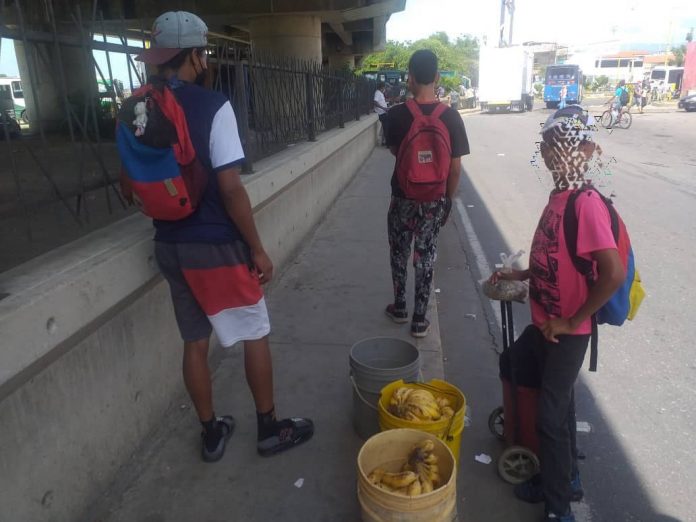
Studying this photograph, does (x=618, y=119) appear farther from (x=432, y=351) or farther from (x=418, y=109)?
(x=432, y=351)

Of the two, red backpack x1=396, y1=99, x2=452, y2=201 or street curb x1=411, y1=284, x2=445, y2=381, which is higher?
red backpack x1=396, y1=99, x2=452, y2=201

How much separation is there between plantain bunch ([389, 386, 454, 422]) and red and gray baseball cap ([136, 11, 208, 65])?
1789 millimetres

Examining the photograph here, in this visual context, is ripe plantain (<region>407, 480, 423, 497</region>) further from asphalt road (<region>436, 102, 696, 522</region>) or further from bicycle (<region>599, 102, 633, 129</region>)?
bicycle (<region>599, 102, 633, 129</region>)

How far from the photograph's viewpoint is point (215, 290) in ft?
7.98

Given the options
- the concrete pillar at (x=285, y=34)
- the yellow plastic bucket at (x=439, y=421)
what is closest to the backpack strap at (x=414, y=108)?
the yellow plastic bucket at (x=439, y=421)

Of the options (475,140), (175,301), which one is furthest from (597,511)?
(475,140)

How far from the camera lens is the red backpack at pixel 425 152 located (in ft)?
11.9

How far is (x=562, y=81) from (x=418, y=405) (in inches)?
1571

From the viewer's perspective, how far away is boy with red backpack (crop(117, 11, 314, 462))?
2127mm

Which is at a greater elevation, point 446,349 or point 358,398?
point 358,398

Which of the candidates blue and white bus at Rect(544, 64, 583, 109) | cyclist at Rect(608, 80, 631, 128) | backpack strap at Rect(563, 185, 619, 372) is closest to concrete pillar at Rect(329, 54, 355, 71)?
cyclist at Rect(608, 80, 631, 128)

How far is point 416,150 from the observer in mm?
3678

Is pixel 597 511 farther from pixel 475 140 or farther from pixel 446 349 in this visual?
pixel 475 140

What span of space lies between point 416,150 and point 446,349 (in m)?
1.45
